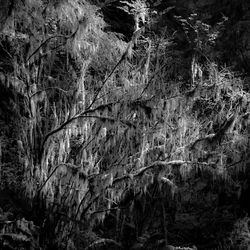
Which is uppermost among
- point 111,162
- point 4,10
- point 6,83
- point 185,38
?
point 185,38

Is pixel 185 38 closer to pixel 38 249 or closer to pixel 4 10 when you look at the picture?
pixel 4 10

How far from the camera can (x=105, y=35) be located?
9.22m

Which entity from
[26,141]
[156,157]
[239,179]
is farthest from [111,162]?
[239,179]

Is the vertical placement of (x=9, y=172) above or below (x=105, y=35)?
below

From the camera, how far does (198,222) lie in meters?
11.3

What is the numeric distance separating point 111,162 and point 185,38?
731 centimetres

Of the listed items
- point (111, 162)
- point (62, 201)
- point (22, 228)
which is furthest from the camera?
point (111, 162)

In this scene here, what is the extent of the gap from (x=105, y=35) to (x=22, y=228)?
16.0 feet

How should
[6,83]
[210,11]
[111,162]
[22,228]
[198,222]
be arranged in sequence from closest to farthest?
[22,228] < [6,83] < [111,162] < [198,222] < [210,11]

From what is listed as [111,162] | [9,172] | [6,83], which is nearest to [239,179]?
[111,162]

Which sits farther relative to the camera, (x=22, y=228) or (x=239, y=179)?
(x=239, y=179)

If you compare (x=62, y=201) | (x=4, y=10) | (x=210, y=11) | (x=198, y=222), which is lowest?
(x=198, y=222)

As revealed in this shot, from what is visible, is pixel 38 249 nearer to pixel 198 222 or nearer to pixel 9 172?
pixel 9 172

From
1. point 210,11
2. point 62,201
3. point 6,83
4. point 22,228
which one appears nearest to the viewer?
point 22,228
